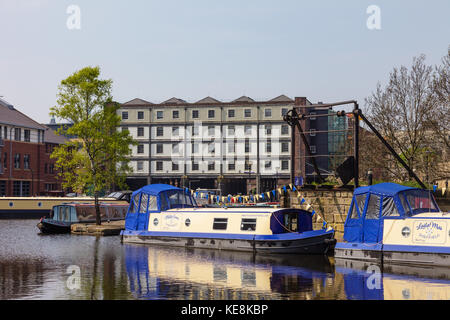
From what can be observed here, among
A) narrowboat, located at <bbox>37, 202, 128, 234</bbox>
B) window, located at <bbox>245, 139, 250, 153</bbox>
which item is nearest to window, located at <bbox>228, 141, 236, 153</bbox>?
window, located at <bbox>245, 139, 250, 153</bbox>

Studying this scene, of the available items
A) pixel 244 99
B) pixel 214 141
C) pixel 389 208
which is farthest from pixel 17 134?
pixel 389 208

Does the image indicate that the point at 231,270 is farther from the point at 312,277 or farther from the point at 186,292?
the point at 186,292

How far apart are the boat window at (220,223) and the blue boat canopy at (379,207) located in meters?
7.94

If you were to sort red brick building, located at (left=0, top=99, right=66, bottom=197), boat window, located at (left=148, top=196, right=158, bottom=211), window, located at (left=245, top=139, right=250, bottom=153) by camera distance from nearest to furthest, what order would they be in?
boat window, located at (left=148, top=196, right=158, bottom=211) → red brick building, located at (left=0, top=99, right=66, bottom=197) → window, located at (left=245, top=139, right=250, bottom=153)

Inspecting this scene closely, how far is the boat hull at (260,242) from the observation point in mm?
28638

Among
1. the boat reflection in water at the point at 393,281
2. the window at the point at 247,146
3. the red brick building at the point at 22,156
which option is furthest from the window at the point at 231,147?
the boat reflection in water at the point at 393,281

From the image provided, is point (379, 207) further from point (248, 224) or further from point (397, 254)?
point (248, 224)

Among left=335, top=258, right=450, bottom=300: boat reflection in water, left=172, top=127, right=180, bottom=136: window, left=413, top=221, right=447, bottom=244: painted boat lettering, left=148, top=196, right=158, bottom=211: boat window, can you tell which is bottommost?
left=335, top=258, right=450, bottom=300: boat reflection in water

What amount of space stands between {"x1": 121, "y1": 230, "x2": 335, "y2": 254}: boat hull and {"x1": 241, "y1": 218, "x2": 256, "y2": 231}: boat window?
23.8 inches

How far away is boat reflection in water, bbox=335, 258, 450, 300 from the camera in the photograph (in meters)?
18.1

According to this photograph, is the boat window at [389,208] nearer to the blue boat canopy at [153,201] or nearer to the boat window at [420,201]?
the boat window at [420,201]

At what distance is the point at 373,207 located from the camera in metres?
25.7

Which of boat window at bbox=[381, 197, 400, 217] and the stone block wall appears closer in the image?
boat window at bbox=[381, 197, 400, 217]

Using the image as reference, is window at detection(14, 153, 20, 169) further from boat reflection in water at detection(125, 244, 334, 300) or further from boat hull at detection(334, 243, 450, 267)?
boat hull at detection(334, 243, 450, 267)
